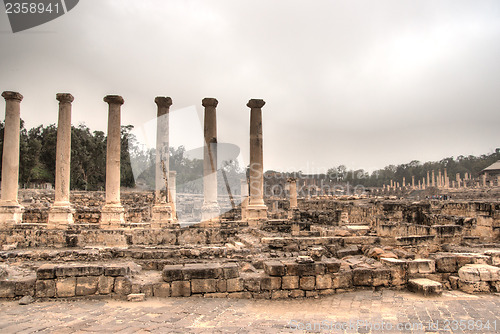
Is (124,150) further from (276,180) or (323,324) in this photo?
(323,324)

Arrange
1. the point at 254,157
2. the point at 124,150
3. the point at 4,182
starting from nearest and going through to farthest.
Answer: the point at 4,182
the point at 254,157
the point at 124,150

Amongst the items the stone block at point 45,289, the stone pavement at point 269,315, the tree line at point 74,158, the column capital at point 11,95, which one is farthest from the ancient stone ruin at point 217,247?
the tree line at point 74,158

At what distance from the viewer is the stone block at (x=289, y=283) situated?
6344 mm

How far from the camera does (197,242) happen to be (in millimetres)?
12477

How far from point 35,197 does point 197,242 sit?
1908cm

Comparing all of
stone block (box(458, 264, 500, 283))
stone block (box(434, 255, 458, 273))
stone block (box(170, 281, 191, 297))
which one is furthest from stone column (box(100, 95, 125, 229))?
stone block (box(458, 264, 500, 283))

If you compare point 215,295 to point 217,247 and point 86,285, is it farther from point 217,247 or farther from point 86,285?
point 217,247

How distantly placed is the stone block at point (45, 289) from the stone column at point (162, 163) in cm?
824

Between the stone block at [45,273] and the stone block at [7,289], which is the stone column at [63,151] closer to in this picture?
the stone block at [7,289]

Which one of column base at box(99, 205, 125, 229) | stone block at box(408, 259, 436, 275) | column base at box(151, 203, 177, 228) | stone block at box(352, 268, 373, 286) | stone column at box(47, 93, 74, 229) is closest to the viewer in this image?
stone block at box(352, 268, 373, 286)

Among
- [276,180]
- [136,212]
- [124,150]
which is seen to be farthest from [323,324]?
[276,180]

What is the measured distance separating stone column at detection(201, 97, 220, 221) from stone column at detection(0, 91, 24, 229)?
769cm

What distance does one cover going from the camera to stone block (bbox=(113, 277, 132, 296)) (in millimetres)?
6203

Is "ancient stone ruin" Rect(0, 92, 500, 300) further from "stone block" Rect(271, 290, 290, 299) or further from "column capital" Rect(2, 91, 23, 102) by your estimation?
"column capital" Rect(2, 91, 23, 102)
